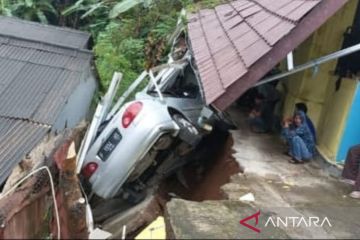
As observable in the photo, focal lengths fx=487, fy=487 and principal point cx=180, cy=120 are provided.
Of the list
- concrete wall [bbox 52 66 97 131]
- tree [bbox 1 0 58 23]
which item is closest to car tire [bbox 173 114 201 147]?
concrete wall [bbox 52 66 97 131]

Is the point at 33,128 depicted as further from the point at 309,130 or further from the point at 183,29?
the point at 309,130

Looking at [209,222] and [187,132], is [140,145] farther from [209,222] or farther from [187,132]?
[209,222]

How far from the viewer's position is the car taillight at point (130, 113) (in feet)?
19.6

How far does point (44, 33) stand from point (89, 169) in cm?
622

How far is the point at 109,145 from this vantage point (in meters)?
5.98

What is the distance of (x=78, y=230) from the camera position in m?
3.65

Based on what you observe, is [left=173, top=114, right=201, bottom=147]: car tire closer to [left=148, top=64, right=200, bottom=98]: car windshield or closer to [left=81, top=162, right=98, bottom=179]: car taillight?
[left=148, top=64, right=200, bottom=98]: car windshield

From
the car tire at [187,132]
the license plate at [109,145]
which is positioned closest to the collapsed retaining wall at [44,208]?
the license plate at [109,145]

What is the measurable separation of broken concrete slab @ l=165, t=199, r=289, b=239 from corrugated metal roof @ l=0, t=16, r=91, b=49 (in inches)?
282

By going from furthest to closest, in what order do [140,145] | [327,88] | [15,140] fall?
[327,88] → [15,140] → [140,145]

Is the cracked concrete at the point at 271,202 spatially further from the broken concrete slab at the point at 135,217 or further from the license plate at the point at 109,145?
the license plate at the point at 109,145

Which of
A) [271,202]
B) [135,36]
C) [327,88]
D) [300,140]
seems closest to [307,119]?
[300,140]

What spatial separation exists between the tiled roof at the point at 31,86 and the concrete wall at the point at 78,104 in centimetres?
22

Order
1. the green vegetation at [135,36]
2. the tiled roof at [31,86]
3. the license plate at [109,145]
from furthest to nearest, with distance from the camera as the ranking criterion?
the green vegetation at [135,36]
the tiled roof at [31,86]
the license plate at [109,145]
